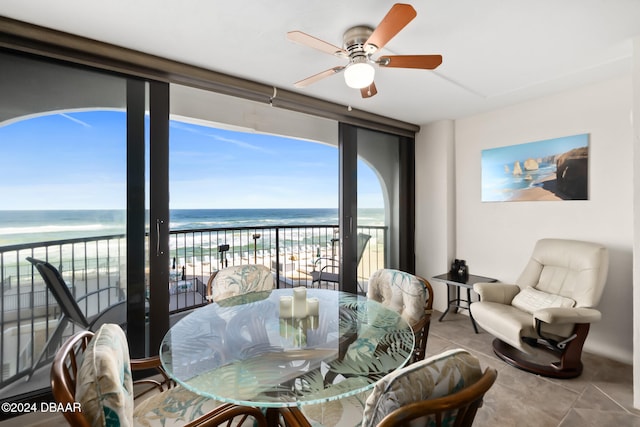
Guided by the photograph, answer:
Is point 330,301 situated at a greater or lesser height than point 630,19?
lesser

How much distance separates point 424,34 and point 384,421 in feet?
6.78

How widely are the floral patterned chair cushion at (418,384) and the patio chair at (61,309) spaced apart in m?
2.18

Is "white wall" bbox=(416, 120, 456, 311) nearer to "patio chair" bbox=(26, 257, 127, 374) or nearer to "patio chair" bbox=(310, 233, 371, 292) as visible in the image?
"patio chair" bbox=(310, 233, 371, 292)

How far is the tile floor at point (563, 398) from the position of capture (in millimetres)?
1739

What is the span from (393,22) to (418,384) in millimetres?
1483

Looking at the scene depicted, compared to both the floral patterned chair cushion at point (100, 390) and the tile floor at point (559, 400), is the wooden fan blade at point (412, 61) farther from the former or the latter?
the tile floor at point (559, 400)

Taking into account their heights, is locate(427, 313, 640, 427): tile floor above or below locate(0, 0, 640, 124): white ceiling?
below

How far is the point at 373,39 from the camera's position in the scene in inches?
59.4

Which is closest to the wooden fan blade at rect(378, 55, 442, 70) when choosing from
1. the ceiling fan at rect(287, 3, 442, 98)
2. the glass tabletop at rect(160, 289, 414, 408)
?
the ceiling fan at rect(287, 3, 442, 98)

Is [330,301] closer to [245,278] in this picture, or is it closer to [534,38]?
[245,278]

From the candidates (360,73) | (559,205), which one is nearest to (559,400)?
(559,205)

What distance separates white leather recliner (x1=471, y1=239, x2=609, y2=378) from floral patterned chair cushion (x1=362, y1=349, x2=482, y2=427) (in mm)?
1824

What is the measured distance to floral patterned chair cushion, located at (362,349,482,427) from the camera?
0.72 meters

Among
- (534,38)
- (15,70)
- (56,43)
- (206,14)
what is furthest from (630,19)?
(15,70)
